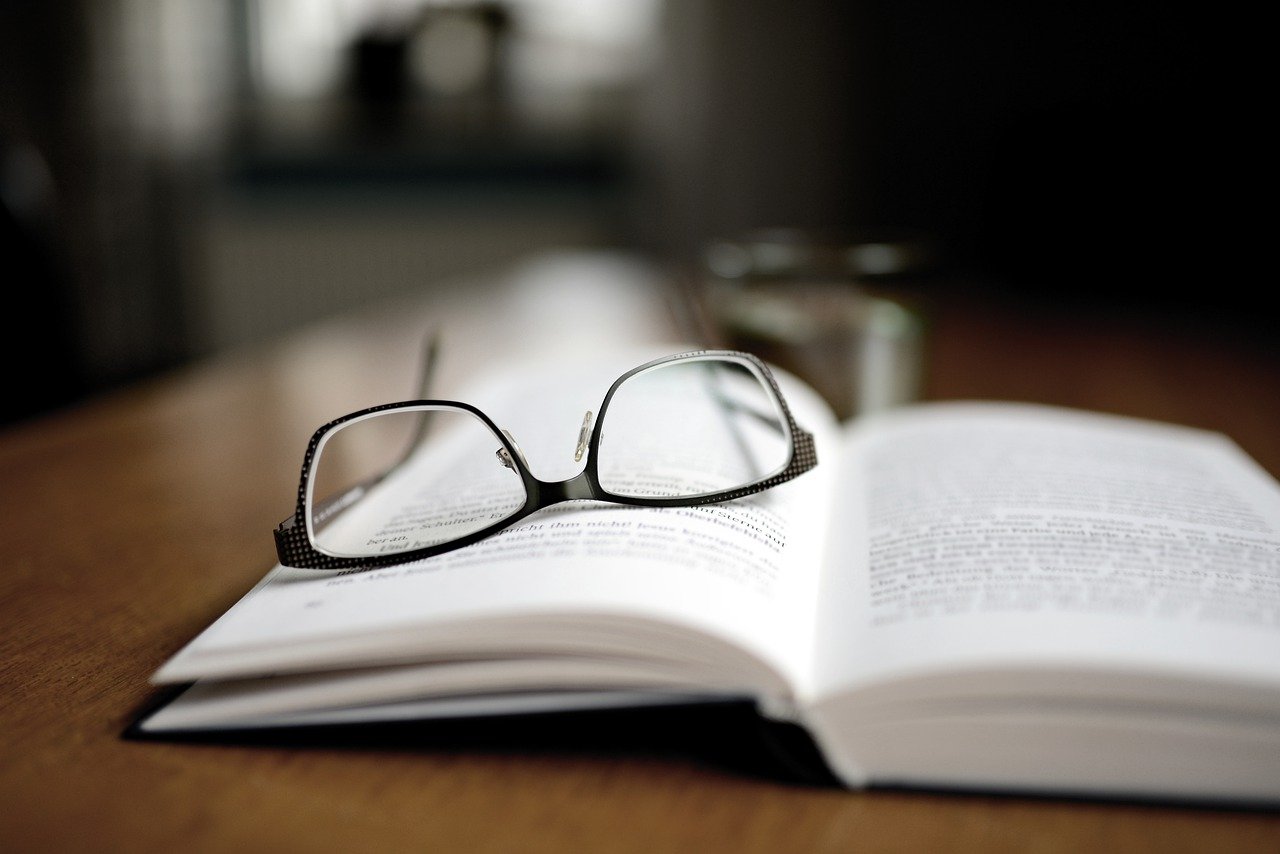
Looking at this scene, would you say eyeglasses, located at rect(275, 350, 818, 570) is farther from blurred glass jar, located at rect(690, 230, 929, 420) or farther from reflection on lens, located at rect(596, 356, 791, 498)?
blurred glass jar, located at rect(690, 230, 929, 420)

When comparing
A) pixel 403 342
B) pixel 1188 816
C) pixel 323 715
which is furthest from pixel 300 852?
pixel 403 342

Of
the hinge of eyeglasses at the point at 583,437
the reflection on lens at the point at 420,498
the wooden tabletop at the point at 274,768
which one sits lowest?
the wooden tabletop at the point at 274,768

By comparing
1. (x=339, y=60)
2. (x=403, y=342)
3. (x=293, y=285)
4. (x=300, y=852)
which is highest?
(x=339, y=60)

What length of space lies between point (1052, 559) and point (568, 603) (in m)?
0.22

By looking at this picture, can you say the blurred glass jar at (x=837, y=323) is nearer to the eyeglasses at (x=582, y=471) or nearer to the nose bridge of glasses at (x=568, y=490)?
the eyeglasses at (x=582, y=471)

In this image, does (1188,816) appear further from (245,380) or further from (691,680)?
(245,380)

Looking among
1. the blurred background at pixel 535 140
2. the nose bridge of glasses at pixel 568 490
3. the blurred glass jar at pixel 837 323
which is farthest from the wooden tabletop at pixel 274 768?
the blurred background at pixel 535 140

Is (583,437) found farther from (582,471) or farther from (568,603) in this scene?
(568,603)

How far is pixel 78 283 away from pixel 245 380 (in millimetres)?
2329

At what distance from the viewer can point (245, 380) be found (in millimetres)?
1032

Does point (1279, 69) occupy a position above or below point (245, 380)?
above

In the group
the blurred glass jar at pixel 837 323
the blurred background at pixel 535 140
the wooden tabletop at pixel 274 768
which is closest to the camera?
the wooden tabletop at pixel 274 768

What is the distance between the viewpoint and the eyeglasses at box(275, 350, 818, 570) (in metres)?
0.45

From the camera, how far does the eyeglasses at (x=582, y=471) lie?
0.45 metres
